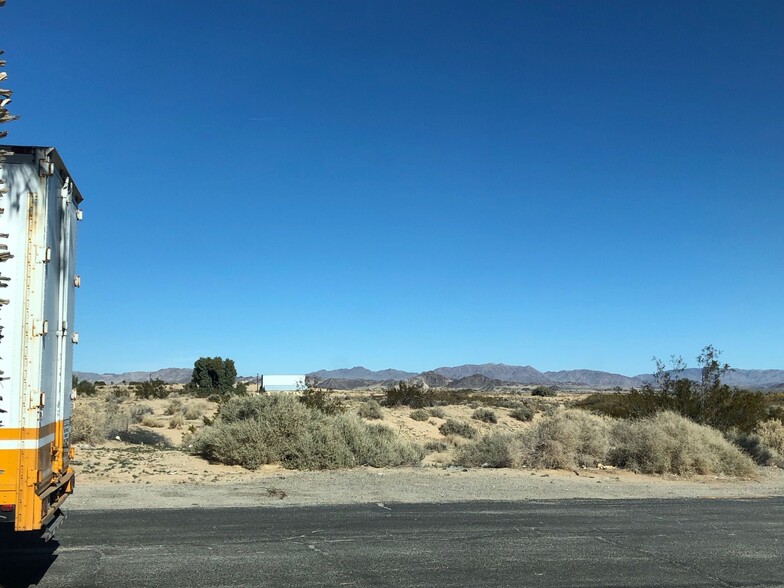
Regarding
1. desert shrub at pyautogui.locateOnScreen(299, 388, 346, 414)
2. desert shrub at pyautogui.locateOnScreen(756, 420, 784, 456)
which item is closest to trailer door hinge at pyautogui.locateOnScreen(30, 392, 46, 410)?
desert shrub at pyautogui.locateOnScreen(299, 388, 346, 414)

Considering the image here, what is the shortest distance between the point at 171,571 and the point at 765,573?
7290mm

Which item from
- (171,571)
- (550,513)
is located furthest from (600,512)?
(171,571)

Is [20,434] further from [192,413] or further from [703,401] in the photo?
[192,413]

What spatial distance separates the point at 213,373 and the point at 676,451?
175ft

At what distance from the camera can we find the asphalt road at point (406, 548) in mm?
8531

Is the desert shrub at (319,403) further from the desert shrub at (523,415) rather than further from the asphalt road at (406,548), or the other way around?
the desert shrub at (523,415)

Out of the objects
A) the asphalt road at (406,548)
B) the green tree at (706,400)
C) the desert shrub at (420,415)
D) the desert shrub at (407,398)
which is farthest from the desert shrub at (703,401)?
the desert shrub at (407,398)

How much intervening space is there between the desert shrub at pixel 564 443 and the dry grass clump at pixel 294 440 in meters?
3.53

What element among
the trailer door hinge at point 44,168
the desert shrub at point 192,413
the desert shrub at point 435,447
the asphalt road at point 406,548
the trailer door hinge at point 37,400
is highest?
the trailer door hinge at point 44,168

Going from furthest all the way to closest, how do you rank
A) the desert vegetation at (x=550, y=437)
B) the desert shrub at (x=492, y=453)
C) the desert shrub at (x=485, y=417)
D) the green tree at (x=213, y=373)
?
1. the green tree at (x=213, y=373)
2. the desert shrub at (x=485, y=417)
3. the desert shrub at (x=492, y=453)
4. the desert vegetation at (x=550, y=437)

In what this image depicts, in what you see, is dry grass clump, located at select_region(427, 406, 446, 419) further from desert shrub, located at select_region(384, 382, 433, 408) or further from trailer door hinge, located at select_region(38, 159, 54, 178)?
trailer door hinge, located at select_region(38, 159, 54, 178)

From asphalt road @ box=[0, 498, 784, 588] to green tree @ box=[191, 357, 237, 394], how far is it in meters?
55.5

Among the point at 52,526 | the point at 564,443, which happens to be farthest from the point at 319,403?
the point at 52,526

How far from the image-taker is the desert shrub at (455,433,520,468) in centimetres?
2183
